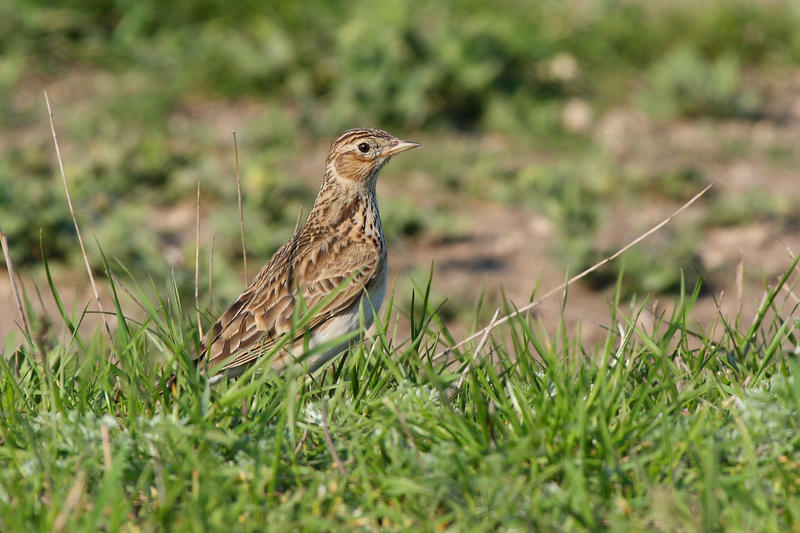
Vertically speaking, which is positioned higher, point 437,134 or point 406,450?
point 406,450

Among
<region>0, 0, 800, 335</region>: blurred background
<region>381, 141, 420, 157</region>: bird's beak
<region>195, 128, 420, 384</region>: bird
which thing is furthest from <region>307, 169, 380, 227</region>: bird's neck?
<region>0, 0, 800, 335</region>: blurred background

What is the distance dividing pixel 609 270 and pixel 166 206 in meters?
3.30

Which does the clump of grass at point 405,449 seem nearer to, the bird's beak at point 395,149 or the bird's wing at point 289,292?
the bird's wing at point 289,292

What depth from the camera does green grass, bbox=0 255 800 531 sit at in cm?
312

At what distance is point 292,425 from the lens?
3410 mm

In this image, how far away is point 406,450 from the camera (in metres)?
3.42

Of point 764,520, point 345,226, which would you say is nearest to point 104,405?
point 345,226

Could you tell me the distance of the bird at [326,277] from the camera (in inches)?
184

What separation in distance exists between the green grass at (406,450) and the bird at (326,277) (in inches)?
22.0

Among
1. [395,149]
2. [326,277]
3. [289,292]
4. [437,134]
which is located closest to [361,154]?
[395,149]

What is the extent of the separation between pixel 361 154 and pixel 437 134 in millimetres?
3723

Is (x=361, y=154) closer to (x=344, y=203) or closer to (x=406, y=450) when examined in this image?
(x=344, y=203)

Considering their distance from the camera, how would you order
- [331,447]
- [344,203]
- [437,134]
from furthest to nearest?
1. [437,134]
2. [344,203]
3. [331,447]

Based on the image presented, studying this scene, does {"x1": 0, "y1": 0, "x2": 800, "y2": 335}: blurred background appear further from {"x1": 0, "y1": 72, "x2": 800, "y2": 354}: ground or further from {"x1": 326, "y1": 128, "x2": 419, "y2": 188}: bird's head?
{"x1": 326, "y1": 128, "x2": 419, "y2": 188}: bird's head
